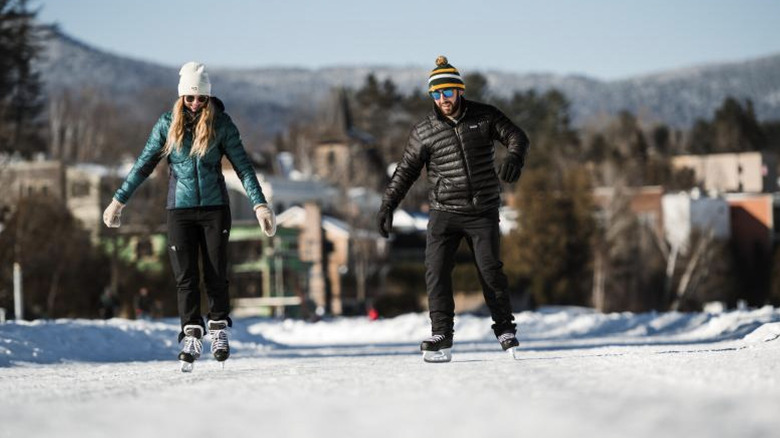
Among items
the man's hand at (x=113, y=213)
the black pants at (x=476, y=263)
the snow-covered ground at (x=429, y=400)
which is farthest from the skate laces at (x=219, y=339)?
the black pants at (x=476, y=263)

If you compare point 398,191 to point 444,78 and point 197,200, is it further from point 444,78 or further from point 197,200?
point 197,200

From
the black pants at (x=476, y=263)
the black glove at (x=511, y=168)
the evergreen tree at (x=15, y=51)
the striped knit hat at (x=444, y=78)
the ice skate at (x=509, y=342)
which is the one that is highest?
the evergreen tree at (x=15, y=51)

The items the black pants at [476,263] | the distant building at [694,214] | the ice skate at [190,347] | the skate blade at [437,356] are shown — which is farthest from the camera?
the distant building at [694,214]

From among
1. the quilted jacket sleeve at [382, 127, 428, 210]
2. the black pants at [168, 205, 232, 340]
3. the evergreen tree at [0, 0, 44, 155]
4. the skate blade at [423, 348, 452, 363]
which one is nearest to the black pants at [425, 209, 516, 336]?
the skate blade at [423, 348, 452, 363]

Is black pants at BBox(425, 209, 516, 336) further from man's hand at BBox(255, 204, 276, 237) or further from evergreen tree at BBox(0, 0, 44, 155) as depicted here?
evergreen tree at BBox(0, 0, 44, 155)

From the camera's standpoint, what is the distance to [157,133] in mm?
10164

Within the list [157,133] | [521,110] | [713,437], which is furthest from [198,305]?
[521,110]

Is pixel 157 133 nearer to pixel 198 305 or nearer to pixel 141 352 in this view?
pixel 198 305

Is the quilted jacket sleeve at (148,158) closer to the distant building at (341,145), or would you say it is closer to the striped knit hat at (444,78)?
the striped knit hat at (444,78)

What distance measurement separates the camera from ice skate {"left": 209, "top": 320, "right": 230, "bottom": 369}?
1009cm

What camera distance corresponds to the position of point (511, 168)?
10.0 m

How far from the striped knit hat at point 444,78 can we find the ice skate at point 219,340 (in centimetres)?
218

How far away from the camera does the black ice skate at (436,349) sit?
1003 cm

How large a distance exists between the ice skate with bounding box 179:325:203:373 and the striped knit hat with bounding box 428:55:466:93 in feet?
7.58
